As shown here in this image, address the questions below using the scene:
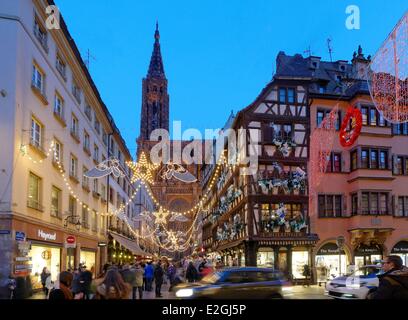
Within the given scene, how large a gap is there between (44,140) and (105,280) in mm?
17796

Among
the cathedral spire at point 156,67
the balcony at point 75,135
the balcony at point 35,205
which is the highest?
the cathedral spire at point 156,67

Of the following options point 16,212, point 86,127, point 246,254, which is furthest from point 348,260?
point 16,212

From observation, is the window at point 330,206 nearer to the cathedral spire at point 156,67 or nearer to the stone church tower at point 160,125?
the stone church tower at point 160,125

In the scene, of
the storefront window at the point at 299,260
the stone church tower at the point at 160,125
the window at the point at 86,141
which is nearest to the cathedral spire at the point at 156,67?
the stone church tower at the point at 160,125

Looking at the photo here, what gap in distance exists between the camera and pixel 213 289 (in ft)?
47.6

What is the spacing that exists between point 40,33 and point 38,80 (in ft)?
7.41

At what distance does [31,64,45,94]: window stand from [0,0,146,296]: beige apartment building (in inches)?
1.7

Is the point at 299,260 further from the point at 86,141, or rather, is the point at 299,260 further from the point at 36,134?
the point at 36,134

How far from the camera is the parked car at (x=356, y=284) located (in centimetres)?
1747

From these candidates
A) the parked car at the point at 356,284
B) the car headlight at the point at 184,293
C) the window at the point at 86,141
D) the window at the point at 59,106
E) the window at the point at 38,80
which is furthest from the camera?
the window at the point at 86,141

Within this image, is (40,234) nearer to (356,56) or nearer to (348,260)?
(348,260)

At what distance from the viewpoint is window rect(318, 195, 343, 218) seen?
36.8 metres

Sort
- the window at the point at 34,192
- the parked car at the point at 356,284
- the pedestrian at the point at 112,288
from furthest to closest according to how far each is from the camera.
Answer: the window at the point at 34,192, the parked car at the point at 356,284, the pedestrian at the point at 112,288

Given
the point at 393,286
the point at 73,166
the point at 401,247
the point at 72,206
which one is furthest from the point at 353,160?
the point at 393,286
